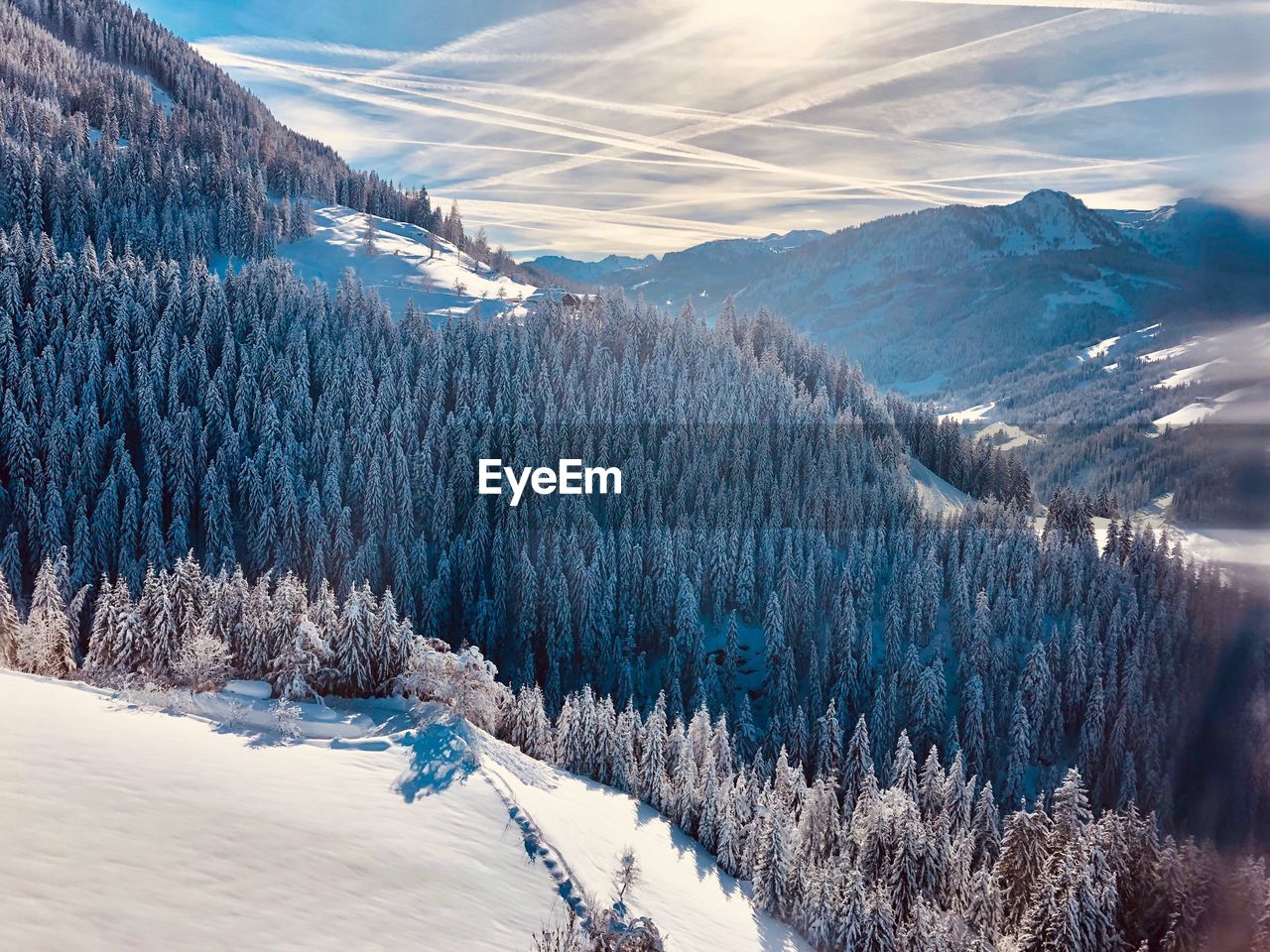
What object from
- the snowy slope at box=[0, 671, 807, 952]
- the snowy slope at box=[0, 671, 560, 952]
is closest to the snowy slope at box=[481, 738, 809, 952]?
the snowy slope at box=[0, 671, 807, 952]

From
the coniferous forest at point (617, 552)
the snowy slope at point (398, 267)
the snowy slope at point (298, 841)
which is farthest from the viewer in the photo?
the snowy slope at point (398, 267)

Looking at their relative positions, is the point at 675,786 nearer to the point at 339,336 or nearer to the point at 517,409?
the point at 517,409

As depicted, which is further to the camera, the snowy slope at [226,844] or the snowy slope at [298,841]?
the snowy slope at [298,841]

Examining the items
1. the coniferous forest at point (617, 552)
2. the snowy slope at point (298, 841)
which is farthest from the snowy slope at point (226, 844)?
the coniferous forest at point (617, 552)

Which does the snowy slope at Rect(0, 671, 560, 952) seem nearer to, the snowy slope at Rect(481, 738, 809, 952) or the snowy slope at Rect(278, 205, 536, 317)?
the snowy slope at Rect(481, 738, 809, 952)

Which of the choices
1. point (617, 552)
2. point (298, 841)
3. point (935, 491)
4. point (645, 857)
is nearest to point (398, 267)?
point (617, 552)

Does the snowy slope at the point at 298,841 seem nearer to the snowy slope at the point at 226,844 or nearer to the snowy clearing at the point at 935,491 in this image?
the snowy slope at the point at 226,844

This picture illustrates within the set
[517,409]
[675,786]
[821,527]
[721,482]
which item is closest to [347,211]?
[517,409]
